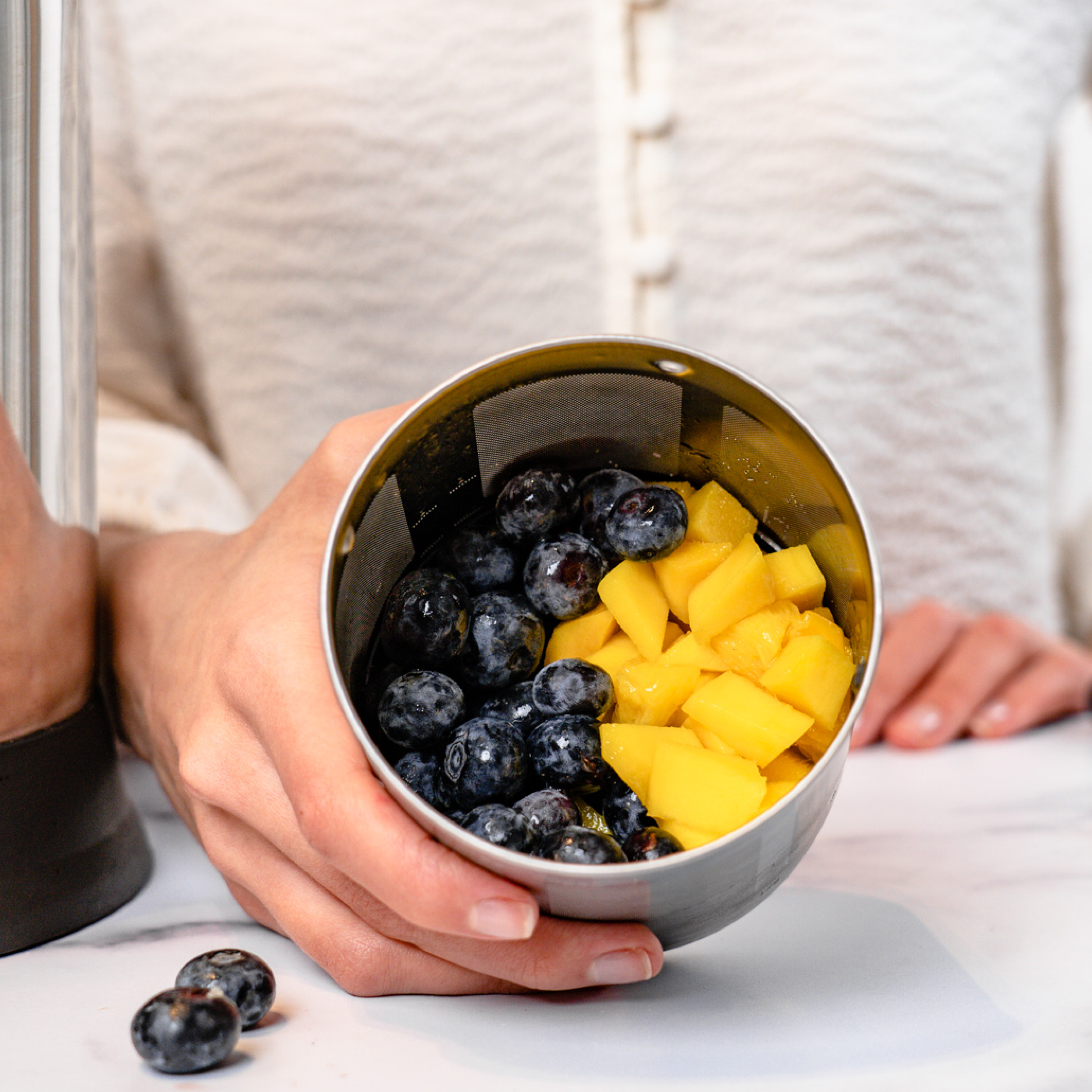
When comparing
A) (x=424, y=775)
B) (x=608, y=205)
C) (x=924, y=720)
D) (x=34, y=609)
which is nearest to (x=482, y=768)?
(x=424, y=775)

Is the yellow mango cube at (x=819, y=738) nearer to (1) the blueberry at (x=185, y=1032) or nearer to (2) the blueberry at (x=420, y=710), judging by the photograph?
(2) the blueberry at (x=420, y=710)

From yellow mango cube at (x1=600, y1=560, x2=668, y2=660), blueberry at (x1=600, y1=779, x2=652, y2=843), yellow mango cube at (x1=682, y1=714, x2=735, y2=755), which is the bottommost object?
blueberry at (x1=600, y1=779, x2=652, y2=843)

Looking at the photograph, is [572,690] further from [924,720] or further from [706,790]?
[924,720]

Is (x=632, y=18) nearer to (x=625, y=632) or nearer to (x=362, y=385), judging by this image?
(x=362, y=385)

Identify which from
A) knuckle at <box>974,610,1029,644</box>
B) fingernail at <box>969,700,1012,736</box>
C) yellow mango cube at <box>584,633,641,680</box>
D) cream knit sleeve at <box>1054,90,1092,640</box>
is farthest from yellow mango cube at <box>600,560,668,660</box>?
cream knit sleeve at <box>1054,90,1092,640</box>

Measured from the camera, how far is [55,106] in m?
0.52

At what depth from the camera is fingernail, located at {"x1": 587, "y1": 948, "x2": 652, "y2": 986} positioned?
42 cm

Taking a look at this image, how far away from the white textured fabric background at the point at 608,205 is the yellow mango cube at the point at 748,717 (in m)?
0.69

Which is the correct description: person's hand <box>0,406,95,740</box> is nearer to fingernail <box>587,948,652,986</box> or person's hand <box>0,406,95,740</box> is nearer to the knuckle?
fingernail <box>587,948,652,986</box>

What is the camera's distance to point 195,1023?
0.40m

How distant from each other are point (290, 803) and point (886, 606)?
965 mm

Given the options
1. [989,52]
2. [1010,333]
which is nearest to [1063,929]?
[1010,333]

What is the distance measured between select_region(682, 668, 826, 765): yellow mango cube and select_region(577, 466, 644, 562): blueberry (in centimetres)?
10

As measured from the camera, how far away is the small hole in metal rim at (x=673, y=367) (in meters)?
0.47
